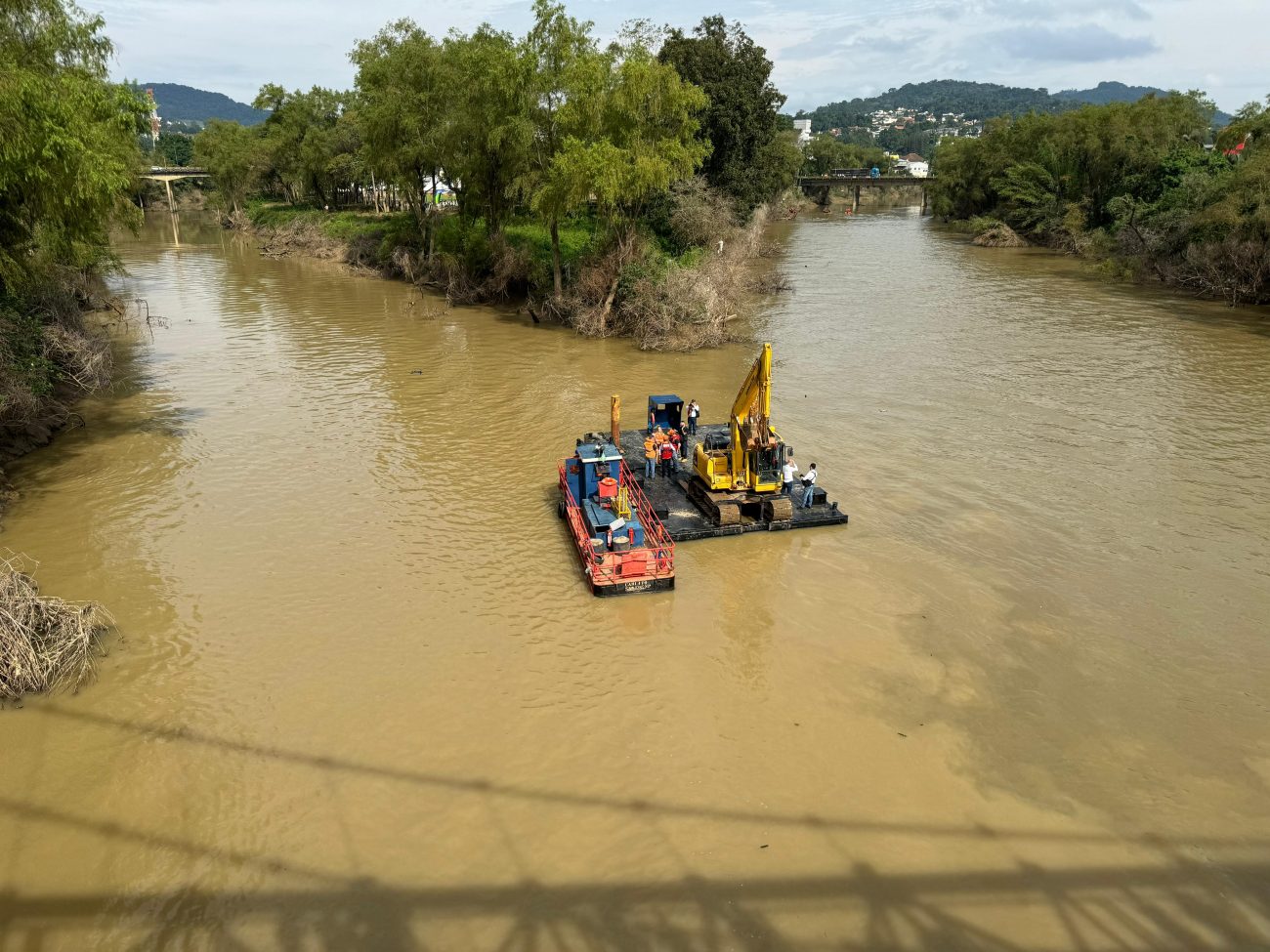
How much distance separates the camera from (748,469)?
16.6 meters

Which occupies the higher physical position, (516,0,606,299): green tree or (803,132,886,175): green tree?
(803,132,886,175): green tree

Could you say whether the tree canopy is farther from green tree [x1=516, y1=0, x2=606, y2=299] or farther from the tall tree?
green tree [x1=516, y1=0, x2=606, y2=299]

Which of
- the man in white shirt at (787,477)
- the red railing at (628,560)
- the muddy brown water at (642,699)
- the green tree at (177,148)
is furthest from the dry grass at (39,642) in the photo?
the green tree at (177,148)

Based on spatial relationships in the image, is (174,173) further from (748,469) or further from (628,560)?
(628,560)

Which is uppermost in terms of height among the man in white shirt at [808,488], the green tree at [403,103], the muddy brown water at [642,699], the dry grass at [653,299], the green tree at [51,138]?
the green tree at [403,103]

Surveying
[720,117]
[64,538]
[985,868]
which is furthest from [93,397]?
[720,117]

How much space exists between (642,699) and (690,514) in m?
5.88

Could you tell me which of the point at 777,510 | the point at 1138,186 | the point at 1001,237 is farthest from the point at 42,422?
the point at 1001,237

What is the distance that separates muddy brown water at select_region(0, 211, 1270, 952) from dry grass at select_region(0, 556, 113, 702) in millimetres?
459

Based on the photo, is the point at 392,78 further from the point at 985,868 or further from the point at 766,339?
the point at 985,868

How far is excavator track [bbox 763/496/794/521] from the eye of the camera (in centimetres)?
1619

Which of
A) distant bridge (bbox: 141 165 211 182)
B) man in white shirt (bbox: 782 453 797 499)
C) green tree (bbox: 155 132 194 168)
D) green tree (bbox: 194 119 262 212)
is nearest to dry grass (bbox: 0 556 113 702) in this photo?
man in white shirt (bbox: 782 453 797 499)

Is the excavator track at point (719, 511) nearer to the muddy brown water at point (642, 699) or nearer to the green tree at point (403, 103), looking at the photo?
the muddy brown water at point (642, 699)

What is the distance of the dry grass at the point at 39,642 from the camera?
10797 millimetres
